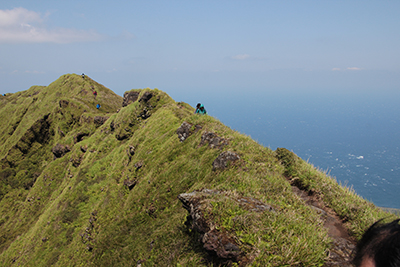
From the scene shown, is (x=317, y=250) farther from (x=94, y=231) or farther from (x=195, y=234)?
(x=94, y=231)

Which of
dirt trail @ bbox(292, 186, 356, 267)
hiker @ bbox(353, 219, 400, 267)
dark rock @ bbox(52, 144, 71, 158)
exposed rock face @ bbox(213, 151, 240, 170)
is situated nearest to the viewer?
hiker @ bbox(353, 219, 400, 267)

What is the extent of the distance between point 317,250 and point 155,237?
1048 cm

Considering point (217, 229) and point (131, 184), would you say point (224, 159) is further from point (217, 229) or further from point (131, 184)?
point (131, 184)

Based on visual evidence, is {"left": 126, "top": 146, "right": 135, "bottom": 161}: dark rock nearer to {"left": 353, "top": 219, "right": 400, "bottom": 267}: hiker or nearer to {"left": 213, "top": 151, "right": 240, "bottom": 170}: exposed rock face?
{"left": 213, "top": 151, "right": 240, "bottom": 170}: exposed rock face

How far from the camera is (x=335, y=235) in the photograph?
902 centimetres

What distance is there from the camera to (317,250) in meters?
6.98

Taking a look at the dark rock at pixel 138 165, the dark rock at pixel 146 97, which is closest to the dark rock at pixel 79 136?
the dark rock at pixel 146 97

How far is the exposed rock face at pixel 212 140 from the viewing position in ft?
58.5

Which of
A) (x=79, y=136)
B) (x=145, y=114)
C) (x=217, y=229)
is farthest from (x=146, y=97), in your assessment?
(x=217, y=229)

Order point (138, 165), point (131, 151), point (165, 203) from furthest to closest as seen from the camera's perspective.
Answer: point (131, 151), point (138, 165), point (165, 203)

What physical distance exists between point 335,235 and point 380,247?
587 centimetres

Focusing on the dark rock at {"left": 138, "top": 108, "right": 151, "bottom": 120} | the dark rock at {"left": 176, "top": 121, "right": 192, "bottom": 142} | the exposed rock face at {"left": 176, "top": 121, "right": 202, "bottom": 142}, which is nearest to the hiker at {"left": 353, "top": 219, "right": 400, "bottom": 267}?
the exposed rock face at {"left": 176, "top": 121, "right": 202, "bottom": 142}

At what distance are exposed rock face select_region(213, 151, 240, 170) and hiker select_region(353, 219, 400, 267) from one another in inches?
415

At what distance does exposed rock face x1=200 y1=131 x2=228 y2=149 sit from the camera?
17837 mm
